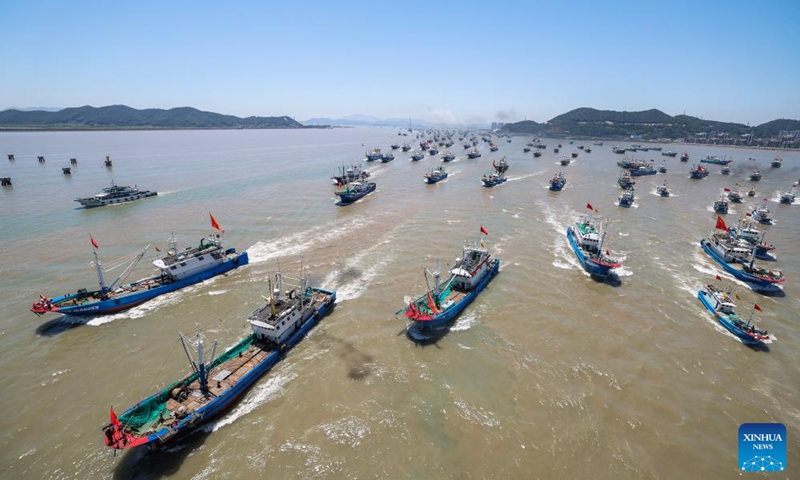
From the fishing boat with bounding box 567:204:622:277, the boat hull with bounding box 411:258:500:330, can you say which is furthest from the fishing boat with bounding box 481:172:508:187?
the boat hull with bounding box 411:258:500:330

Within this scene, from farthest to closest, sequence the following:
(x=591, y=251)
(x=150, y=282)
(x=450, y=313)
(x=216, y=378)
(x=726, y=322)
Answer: (x=591, y=251) → (x=150, y=282) → (x=450, y=313) → (x=726, y=322) → (x=216, y=378)

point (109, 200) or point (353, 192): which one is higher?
point (353, 192)

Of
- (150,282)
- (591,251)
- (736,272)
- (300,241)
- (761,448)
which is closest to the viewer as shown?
(761,448)

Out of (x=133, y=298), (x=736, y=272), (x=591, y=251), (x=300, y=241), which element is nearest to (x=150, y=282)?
(x=133, y=298)

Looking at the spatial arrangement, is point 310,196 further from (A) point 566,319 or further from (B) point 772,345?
(B) point 772,345

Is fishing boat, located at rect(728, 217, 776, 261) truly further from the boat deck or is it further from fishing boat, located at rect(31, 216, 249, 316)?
fishing boat, located at rect(31, 216, 249, 316)

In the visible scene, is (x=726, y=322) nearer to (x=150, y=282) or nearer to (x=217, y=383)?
(x=217, y=383)

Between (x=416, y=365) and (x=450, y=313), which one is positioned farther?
(x=450, y=313)
